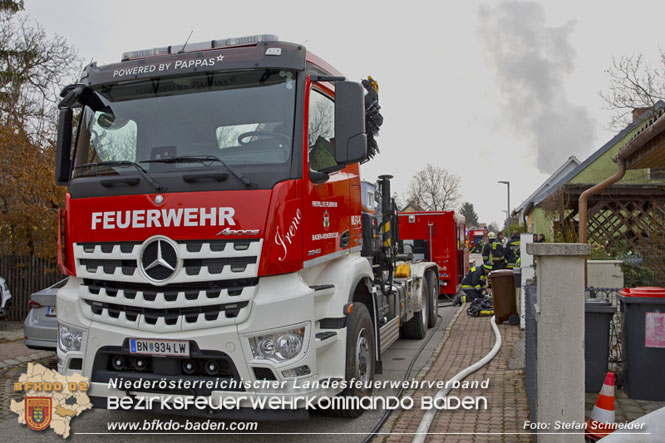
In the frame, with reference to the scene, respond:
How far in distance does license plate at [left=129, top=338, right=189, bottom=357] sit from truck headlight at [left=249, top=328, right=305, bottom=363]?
51 centimetres

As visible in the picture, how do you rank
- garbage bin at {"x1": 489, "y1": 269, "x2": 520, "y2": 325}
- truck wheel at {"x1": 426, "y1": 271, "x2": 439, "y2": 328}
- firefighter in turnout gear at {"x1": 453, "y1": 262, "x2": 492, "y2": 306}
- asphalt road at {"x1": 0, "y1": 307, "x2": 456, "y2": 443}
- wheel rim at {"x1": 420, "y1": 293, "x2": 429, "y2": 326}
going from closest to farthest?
asphalt road at {"x1": 0, "y1": 307, "x2": 456, "y2": 443} < wheel rim at {"x1": 420, "y1": 293, "x2": 429, "y2": 326} < garbage bin at {"x1": 489, "y1": 269, "x2": 520, "y2": 325} < truck wheel at {"x1": 426, "y1": 271, "x2": 439, "y2": 328} < firefighter in turnout gear at {"x1": 453, "y1": 262, "x2": 492, "y2": 306}

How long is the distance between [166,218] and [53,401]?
6.63ft

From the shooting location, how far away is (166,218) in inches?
175

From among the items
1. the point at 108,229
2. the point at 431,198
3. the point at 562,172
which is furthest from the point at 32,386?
the point at 431,198

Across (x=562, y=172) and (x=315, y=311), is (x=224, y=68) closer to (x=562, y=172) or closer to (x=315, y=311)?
(x=315, y=311)

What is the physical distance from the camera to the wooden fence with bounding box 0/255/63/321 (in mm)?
12305

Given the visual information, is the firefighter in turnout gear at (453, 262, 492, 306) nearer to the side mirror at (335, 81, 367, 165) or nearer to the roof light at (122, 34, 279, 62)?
the side mirror at (335, 81, 367, 165)

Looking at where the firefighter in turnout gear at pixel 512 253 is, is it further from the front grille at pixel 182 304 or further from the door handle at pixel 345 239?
the front grille at pixel 182 304

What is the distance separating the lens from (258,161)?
14.9ft

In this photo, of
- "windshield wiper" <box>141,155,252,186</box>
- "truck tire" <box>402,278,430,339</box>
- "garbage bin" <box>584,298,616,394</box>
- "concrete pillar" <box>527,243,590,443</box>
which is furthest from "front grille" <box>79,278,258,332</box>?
"truck tire" <box>402,278,430,339</box>

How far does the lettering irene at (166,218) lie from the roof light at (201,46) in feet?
5.07

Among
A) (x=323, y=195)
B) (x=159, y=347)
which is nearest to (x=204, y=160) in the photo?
(x=323, y=195)

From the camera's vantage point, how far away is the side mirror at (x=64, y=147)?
534cm

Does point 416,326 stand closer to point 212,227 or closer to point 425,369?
point 425,369
